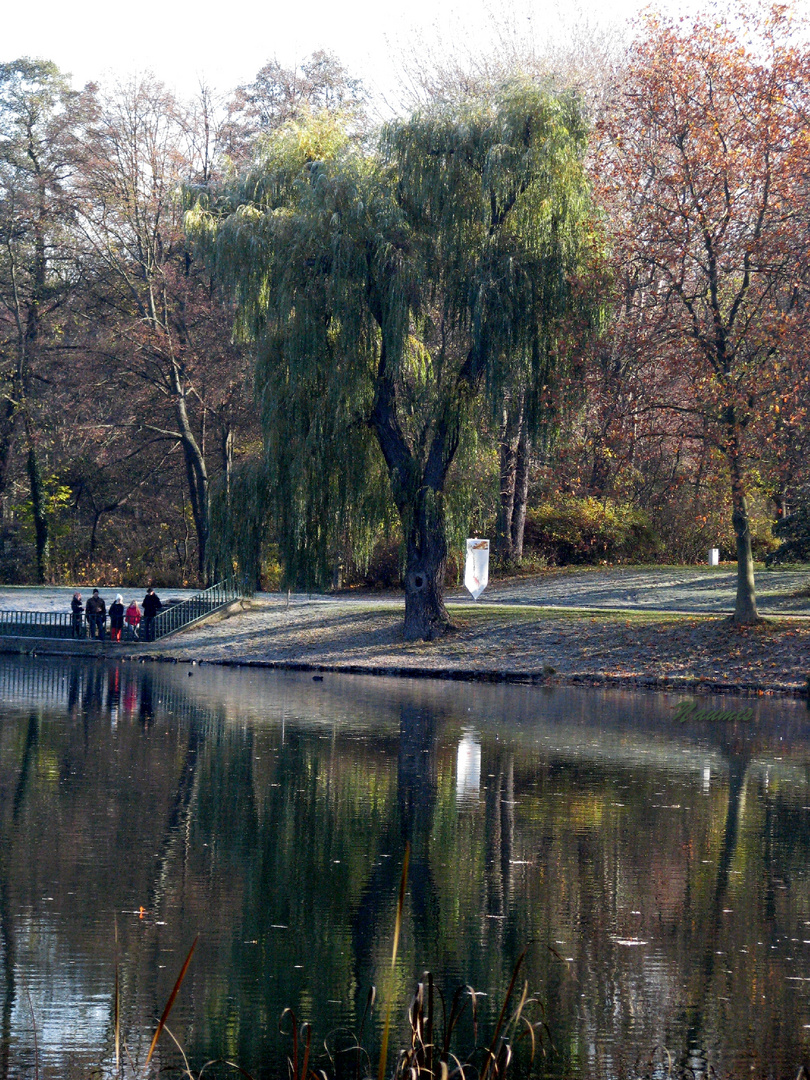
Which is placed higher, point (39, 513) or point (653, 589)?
point (39, 513)

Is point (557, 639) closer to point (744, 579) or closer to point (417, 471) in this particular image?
point (744, 579)

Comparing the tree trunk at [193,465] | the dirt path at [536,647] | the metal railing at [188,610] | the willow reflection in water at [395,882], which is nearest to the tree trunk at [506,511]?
the dirt path at [536,647]

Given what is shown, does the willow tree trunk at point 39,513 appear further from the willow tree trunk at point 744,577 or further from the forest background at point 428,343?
the willow tree trunk at point 744,577

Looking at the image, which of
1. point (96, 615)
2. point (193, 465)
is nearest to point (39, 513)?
point (193, 465)

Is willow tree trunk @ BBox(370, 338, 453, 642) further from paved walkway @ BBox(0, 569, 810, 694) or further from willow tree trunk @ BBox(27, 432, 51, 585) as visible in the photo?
willow tree trunk @ BBox(27, 432, 51, 585)

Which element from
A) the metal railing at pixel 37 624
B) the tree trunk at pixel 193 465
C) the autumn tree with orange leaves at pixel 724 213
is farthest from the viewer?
the tree trunk at pixel 193 465

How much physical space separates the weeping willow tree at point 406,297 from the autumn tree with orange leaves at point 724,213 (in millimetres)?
1718

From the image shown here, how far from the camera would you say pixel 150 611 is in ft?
112

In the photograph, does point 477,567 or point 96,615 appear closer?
point 96,615

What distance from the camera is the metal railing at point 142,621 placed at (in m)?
34.0

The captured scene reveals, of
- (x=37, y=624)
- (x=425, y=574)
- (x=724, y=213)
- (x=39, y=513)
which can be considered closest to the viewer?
(x=724, y=213)

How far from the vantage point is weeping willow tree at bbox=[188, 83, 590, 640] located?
89.6ft

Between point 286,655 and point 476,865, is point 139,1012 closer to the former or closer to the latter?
point 476,865

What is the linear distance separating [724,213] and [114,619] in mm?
18464
